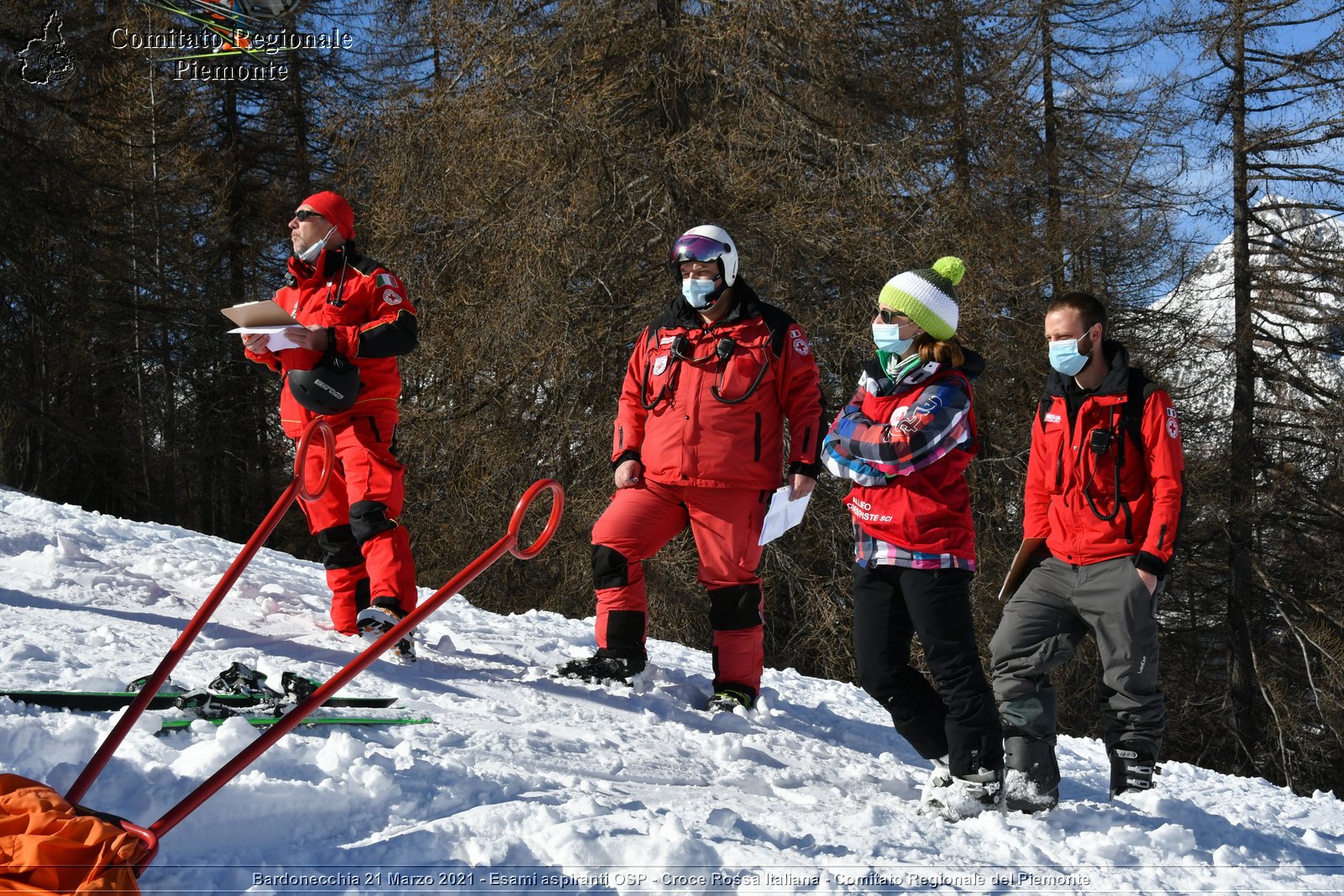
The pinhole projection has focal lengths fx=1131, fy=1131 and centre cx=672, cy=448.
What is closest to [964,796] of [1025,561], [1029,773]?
[1029,773]

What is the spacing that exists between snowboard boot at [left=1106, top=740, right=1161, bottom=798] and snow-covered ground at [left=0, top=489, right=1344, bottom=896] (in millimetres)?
176

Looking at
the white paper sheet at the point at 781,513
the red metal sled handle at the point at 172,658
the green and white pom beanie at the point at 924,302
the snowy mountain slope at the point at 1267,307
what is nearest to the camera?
the red metal sled handle at the point at 172,658

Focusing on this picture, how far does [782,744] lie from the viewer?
4.52m

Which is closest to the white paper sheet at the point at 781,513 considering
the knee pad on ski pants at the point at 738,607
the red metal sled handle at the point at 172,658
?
the knee pad on ski pants at the point at 738,607

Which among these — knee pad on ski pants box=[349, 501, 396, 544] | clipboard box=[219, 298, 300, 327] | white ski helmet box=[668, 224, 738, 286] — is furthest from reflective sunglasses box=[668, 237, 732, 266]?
knee pad on ski pants box=[349, 501, 396, 544]

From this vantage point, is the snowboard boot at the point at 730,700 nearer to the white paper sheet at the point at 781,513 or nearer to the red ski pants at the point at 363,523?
the white paper sheet at the point at 781,513

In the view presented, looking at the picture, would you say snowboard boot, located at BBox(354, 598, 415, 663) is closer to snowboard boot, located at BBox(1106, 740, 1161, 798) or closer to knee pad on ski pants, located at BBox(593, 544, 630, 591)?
knee pad on ski pants, located at BBox(593, 544, 630, 591)

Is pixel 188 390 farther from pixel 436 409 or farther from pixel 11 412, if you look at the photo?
pixel 436 409

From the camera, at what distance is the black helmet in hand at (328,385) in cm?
480

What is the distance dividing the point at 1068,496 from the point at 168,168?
61.0 ft

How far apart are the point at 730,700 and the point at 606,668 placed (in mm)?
552

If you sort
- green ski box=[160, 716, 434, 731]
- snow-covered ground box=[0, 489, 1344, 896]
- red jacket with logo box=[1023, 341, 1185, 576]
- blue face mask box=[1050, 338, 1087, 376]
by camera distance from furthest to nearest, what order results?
1. blue face mask box=[1050, 338, 1087, 376]
2. red jacket with logo box=[1023, 341, 1185, 576]
3. green ski box=[160, 716, 434, 731]
4. snow-covered ground box=[0, 489, 1344, 896]

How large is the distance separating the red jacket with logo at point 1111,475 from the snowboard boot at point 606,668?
176cm

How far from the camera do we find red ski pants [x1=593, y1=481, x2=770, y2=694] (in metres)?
4.82
